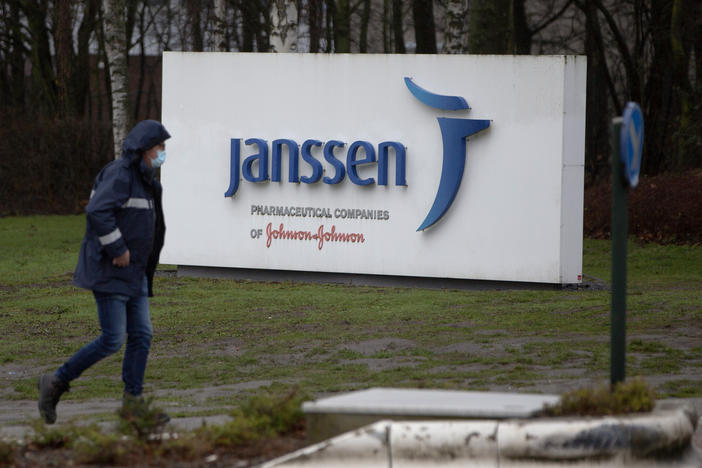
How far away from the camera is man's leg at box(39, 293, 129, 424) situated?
7531 millimetres

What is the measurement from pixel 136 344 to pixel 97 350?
26cm

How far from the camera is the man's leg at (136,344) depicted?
304 inches

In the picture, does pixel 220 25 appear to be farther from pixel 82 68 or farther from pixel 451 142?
pixel 82 68

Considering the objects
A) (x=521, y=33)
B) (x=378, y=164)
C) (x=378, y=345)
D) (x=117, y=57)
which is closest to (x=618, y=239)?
(x=378, y=345)

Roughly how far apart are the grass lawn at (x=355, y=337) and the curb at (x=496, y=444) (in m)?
2.00

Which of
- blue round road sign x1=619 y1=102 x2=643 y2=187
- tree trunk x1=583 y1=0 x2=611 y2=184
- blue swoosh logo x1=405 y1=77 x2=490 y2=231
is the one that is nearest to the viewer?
blue round road sign x1=619 y1=102 x2=643 y2=187

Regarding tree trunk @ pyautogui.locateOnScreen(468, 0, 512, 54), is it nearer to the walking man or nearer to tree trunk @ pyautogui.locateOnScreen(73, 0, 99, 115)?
the walking man

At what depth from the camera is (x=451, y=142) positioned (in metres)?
16.3

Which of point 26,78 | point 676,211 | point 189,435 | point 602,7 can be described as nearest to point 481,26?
point 676,211

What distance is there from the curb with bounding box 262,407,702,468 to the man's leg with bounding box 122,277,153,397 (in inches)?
98.7

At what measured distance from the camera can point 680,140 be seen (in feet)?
89.6

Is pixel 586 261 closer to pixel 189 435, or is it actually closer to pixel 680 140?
pixel 680 140

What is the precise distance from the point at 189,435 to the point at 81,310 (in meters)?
8.94

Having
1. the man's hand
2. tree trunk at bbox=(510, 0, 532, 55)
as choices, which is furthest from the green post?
tree trunk at bbox=(510, 0, 532, 55)
